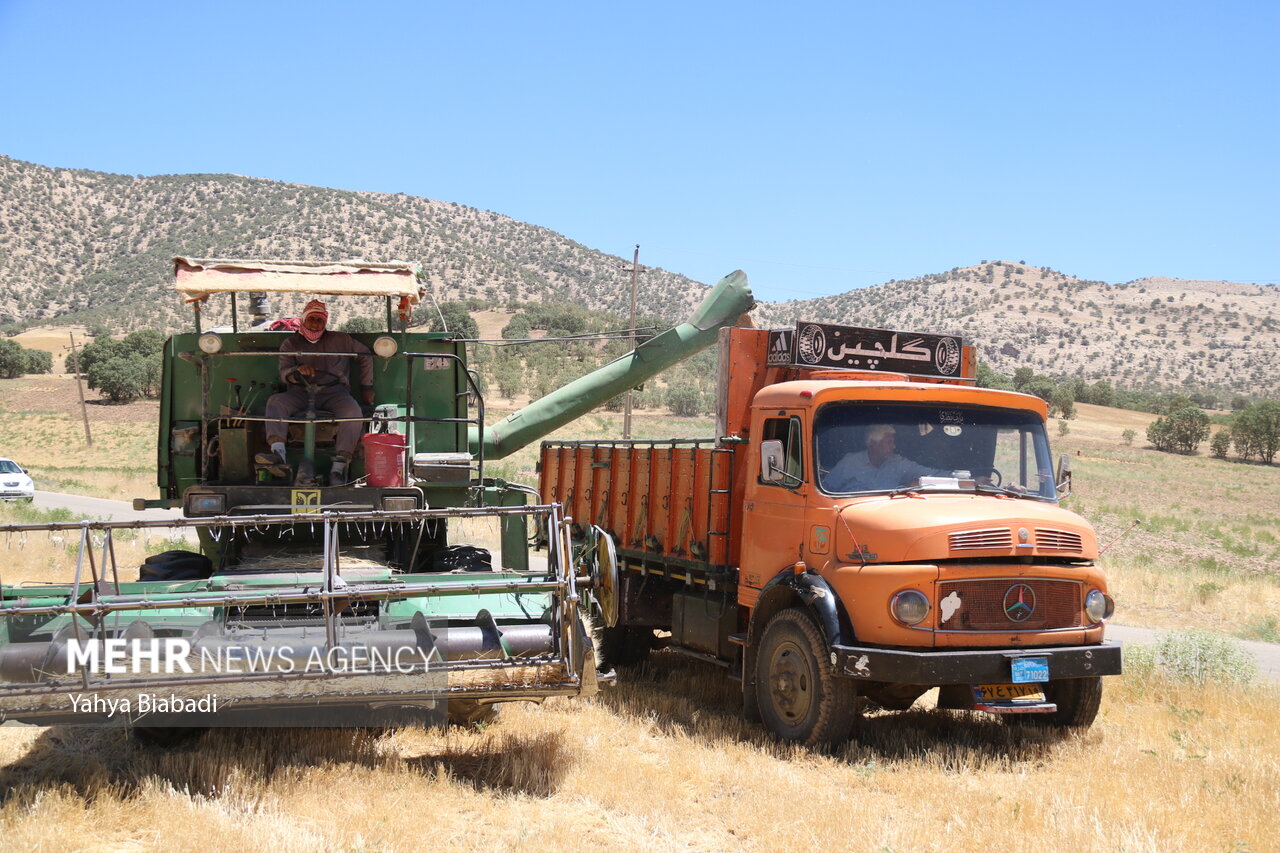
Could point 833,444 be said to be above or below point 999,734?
above

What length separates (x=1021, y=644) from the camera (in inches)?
294

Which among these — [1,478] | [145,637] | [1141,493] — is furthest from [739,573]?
[1141,493]

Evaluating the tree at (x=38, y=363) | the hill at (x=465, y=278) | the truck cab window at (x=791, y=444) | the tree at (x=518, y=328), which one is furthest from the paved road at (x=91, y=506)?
the hill at (x=465, y=278)

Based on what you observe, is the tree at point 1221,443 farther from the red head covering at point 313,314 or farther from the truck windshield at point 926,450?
the red head covering at point 313,314

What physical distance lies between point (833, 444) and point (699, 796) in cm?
274

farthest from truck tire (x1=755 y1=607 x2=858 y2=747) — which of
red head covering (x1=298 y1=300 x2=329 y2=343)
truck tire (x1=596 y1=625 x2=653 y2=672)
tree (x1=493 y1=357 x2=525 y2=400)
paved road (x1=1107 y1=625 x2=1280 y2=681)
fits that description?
tree (x1=493 y1=357 x2=525 y2=400)

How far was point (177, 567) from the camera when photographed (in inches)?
320

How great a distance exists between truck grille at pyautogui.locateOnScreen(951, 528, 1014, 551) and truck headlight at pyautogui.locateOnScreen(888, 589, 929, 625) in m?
0.40

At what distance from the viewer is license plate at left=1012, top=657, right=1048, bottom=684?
7312 millimetres

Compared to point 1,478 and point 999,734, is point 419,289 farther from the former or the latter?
point 1,478

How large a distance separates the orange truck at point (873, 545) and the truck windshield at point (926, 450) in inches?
0.6

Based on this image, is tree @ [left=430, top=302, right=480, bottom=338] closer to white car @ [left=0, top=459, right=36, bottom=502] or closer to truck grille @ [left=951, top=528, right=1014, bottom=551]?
truck grille @ [left=951, top=528, right=1014, bottom=551]

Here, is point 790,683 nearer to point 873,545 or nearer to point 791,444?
point 873,545

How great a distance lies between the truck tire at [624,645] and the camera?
11195 mm
